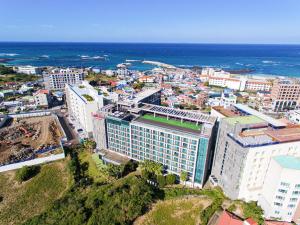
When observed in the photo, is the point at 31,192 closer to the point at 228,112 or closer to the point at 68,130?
the point at 68,130

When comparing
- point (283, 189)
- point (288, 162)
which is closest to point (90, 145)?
point (283, 189)

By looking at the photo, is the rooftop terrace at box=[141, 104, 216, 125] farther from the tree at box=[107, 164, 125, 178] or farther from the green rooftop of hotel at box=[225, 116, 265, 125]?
the tree at box=[107, 164, 125, 178]

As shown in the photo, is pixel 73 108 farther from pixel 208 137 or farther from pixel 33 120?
pixel 208 137

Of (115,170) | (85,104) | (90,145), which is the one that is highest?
(85,104)

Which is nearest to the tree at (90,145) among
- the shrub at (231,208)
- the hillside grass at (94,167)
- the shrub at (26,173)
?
the hillside grass at (94,167)

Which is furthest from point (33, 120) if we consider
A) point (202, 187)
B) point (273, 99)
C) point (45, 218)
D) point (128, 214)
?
point (273, 99)

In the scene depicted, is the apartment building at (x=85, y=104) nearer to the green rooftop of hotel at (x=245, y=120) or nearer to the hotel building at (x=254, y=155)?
the green rooftop of hotel at (x=245, y=120)

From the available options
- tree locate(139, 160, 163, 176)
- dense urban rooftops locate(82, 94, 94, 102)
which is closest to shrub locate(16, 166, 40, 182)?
dense urban rooftops locate(82, 94, 94, 102)

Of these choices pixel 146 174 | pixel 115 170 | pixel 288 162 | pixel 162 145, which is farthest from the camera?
pixel 115 170
